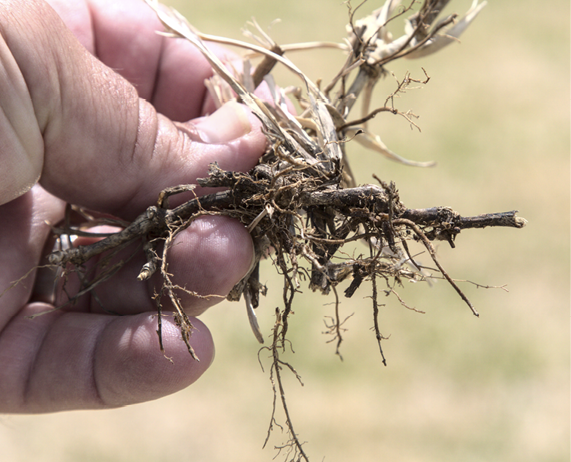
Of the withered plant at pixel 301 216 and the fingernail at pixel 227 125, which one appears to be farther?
the fingernail at pixel 227 125

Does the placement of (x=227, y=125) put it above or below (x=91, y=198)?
above

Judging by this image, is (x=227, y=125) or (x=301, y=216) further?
(x=227, y=125)

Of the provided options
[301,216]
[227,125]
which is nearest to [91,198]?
[227,125]

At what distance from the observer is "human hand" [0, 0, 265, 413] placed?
72 centimetres

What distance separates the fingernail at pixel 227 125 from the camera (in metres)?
0.89

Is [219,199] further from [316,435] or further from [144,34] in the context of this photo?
[316,435]

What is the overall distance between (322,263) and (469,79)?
2.53m

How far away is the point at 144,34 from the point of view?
1167mm

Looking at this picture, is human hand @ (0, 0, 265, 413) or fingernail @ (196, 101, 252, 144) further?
fingernail @ (196, 101, 252, 144)

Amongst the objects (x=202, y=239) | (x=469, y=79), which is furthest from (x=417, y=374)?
(x=469, y=79)

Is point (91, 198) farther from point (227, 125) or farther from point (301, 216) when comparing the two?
point (301, 216)

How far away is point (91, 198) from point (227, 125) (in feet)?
0.94

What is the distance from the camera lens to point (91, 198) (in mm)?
878

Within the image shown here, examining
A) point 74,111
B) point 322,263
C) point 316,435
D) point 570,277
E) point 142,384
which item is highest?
point 74,111
